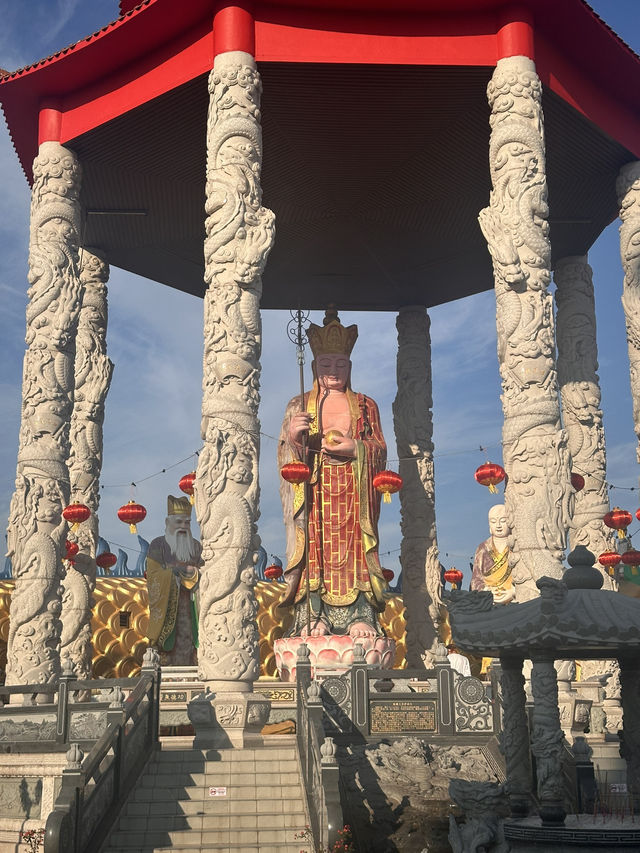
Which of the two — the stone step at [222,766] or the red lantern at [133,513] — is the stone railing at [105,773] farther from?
the red lantern at [133,513]

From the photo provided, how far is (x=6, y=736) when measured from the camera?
1126 centimetres

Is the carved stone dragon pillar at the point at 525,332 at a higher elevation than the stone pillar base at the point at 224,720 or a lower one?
higher

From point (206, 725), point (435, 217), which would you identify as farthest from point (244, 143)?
→ point (206, 725)

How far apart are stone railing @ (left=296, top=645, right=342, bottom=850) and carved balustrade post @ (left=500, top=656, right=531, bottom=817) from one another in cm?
147

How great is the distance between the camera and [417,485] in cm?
1953

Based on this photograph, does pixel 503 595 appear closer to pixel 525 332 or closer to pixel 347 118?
pixel 525 332

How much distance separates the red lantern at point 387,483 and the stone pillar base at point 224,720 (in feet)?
20.6

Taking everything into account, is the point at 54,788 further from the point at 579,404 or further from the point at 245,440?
the point at 579,404

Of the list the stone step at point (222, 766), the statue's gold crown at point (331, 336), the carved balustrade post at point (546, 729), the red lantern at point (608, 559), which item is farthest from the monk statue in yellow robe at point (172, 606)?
the carved balustrade post at point (546, 729)

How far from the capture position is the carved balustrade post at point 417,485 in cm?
1880

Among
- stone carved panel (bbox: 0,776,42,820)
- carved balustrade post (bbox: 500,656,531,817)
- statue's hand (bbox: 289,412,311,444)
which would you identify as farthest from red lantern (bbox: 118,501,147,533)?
carved balustrade post (bbox: 500,656,531,817)

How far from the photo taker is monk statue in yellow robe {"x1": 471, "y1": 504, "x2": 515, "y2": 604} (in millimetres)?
20375

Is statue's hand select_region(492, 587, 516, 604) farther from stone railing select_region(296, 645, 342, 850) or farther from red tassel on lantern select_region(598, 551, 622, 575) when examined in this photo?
stone railing select_region(296, 645, 342, 850)

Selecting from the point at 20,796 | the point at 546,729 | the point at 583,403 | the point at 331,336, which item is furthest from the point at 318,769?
the point at 331,336
